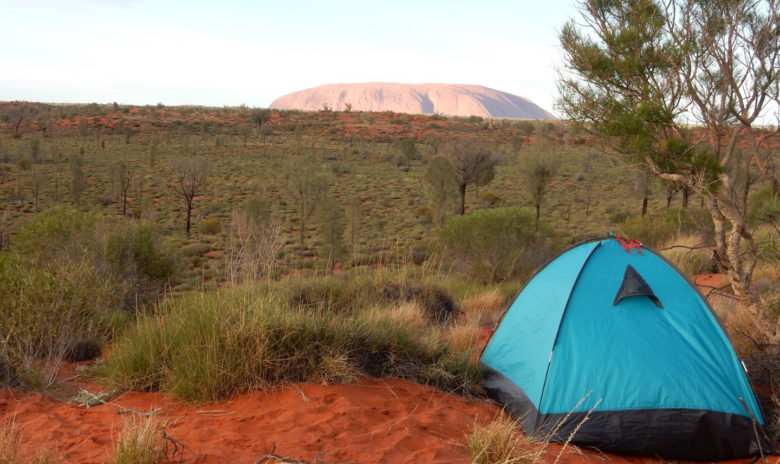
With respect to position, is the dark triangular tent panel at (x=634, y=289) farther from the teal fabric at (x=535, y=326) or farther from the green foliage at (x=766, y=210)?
the green foliage at (x=766, y=210)

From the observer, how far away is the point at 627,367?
477 centimetres

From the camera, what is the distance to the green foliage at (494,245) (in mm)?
13008

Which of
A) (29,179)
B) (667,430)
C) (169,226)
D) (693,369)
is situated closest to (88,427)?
(667,430)

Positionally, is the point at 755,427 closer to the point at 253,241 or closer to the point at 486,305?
the point at 486,305

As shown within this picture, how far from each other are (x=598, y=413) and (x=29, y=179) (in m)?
33.9

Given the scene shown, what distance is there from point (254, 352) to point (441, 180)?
19.8m

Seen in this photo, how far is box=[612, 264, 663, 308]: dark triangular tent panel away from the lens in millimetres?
5102

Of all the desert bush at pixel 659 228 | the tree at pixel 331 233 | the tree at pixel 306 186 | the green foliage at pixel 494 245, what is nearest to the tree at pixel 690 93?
the green foliage at pixel 494 245

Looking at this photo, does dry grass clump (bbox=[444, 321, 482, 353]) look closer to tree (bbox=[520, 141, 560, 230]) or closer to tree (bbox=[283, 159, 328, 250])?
tree (bbox=[283, 159, 328, 250])

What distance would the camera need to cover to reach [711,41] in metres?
5.59

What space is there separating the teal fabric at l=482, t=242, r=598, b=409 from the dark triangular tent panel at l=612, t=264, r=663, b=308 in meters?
0.43

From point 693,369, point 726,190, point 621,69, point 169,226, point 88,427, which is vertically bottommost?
point 169,226

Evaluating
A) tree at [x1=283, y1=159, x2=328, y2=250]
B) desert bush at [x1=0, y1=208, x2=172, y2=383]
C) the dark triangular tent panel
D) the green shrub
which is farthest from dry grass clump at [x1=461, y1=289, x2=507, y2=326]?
the green shrub

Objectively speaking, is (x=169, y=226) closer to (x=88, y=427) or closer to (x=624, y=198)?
(x=88, y=427)
